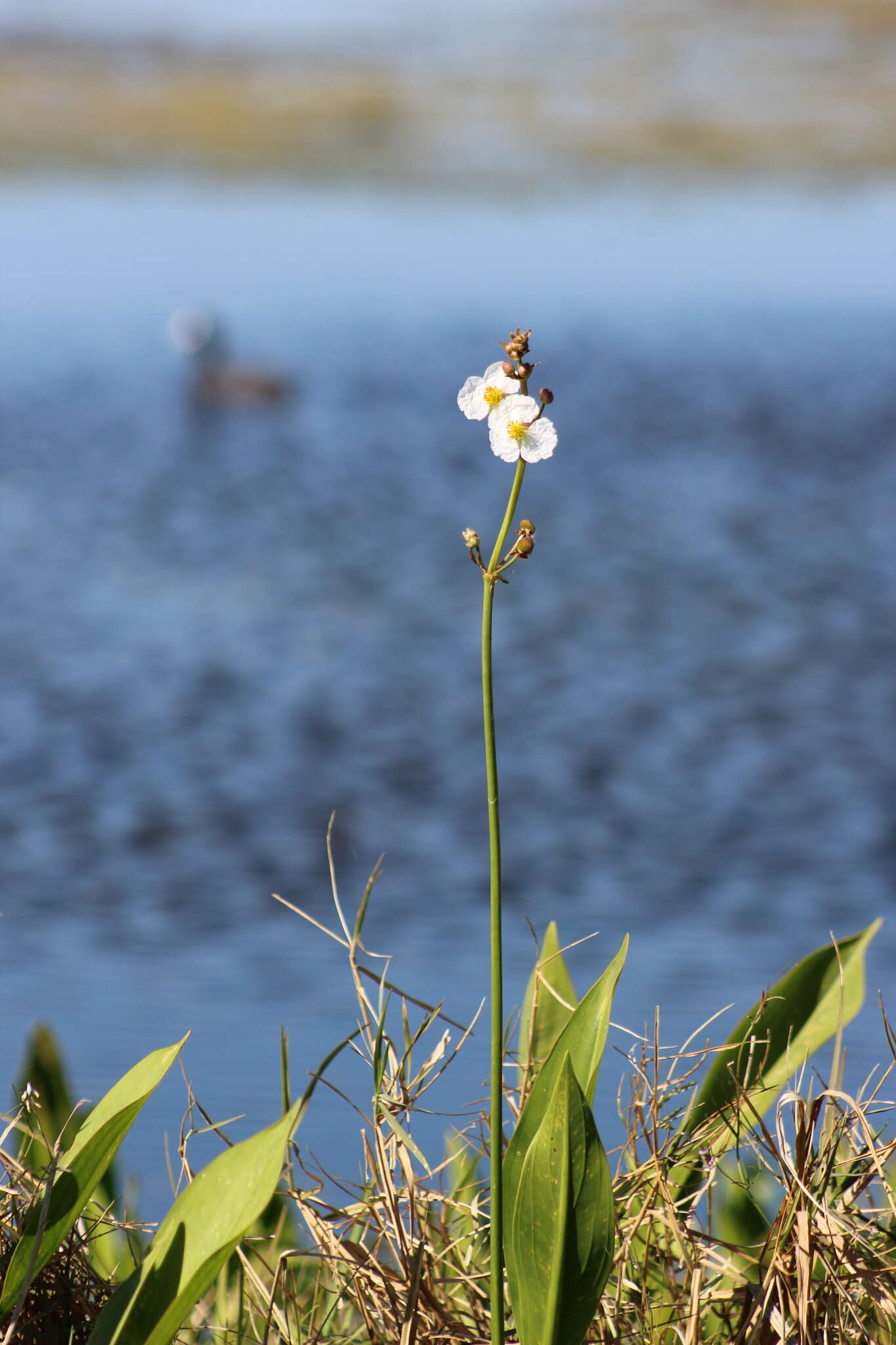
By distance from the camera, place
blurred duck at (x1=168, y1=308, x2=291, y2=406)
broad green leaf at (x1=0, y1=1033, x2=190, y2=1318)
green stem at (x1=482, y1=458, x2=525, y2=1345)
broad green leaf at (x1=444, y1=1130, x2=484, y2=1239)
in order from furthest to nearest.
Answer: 1. blurred duck at (x1=168, y1=308, x2=291, y2=406)
2. broad green leaf at (x1=444, y1=1130, x2=484, y2=1239)
3. broad green leaf at (x1=0, y1=1033, x2=190, y2=1318)
4. green stem at (x1=482, y1=458, x2=525, y2=1345)

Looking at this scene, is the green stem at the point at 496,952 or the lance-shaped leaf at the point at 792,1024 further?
the lance-shaped leaf at the point at 792,1024

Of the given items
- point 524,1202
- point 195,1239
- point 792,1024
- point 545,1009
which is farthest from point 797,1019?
point 195,1239

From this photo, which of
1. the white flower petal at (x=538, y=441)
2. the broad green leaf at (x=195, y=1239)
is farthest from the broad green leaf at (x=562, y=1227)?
the white flower petal at (x=538, y=441)

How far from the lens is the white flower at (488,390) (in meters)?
0.72

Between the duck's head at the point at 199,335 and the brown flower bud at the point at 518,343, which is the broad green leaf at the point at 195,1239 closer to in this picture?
the brown flower bud at the point at 518,343

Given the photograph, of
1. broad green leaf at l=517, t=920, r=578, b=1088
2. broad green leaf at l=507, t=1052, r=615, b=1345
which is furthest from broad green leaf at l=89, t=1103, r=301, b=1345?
broad green leaf at l=517, t=920, r=578, b=1088

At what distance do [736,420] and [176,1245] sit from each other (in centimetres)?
495

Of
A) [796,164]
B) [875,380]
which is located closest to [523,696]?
[875,380]

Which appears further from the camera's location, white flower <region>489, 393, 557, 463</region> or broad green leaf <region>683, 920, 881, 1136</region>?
broad green leaf <region>683, 920, 881, 1136</region>

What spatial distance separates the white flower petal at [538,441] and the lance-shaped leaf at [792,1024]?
0.41 m

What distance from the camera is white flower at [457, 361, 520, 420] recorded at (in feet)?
2.35

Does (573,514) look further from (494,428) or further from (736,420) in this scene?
(494,428)

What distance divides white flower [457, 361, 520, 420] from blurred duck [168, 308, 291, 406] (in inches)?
194

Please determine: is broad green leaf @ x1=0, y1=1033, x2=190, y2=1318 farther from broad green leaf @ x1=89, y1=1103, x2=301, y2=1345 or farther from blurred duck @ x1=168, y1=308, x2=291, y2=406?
blurred duck @ x1=168, y1=308, x2=291, y2=406
